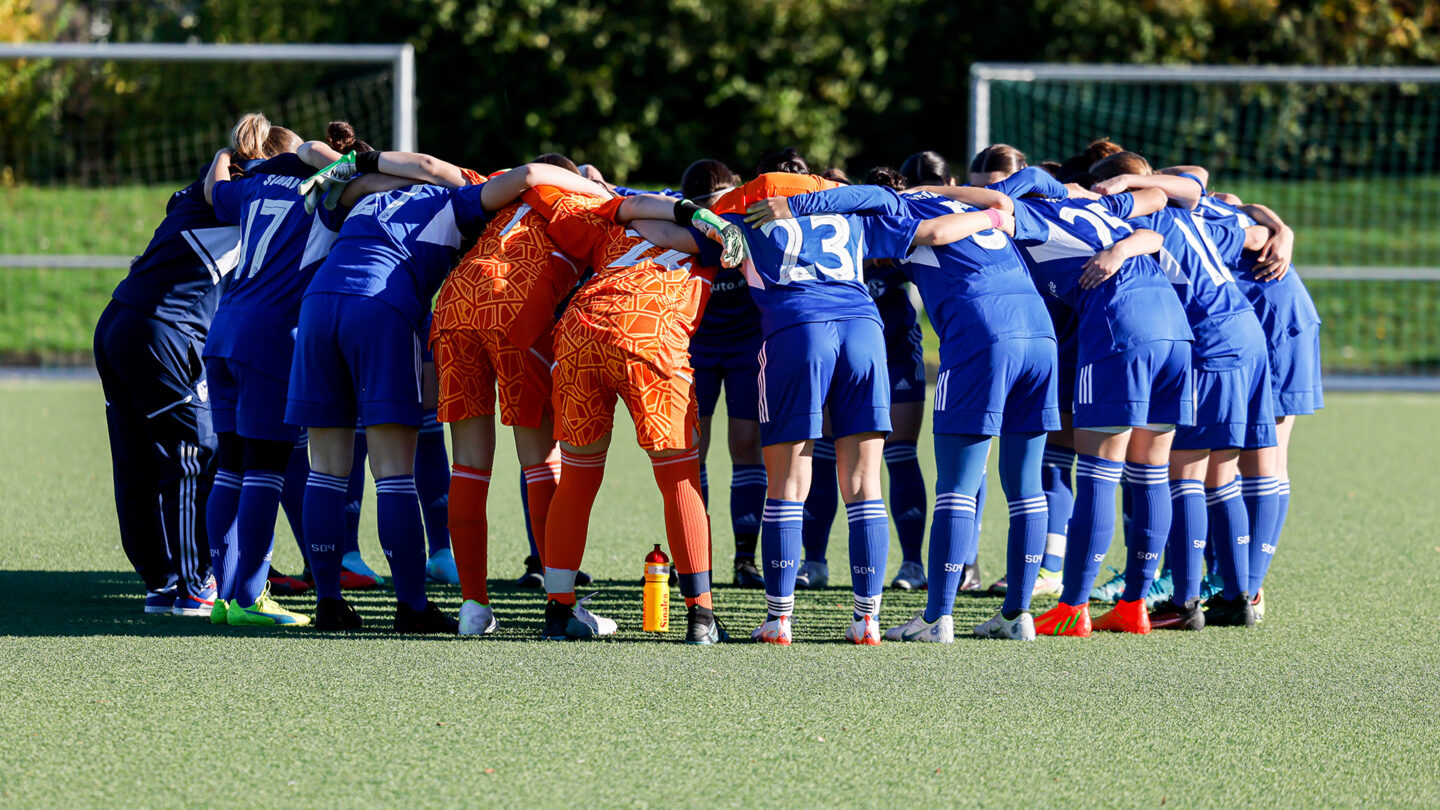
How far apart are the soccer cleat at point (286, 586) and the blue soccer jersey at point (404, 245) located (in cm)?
170

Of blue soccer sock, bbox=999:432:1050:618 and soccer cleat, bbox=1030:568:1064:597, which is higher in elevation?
blue soccer sock, bbox=999:432:1050:618

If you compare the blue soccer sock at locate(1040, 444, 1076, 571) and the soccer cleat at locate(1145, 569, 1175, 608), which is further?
the blue soccer sock at locate(1040, 444, 1076, 571)

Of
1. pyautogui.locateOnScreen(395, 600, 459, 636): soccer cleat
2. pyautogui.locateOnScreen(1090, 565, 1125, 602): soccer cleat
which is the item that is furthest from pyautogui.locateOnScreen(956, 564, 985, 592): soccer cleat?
pyautogui.locateOnScreen(395, 600, 459, 636): soccer cleat

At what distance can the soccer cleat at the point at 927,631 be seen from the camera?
16.7 feet

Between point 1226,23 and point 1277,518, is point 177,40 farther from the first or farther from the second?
point 1277,518

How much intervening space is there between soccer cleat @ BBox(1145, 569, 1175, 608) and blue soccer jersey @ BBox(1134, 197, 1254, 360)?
43.5 inches

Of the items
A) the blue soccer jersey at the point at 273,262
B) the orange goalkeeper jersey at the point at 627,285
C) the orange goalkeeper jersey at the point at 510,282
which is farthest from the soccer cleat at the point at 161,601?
the orange goalkeeper jersey at the point at 627,285

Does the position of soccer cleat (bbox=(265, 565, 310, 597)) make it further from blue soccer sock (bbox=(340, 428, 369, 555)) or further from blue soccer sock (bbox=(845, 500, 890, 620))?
blue soccer sock (bbox=(845, 500, 890, 620))

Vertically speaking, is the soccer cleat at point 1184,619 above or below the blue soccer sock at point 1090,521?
below

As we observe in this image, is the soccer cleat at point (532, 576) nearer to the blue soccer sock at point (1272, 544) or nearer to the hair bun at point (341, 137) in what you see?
the hair bun at point (341, 137)

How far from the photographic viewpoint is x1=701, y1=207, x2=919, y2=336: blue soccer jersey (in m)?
4.89

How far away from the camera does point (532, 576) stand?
633 cm

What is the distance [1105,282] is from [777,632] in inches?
72.7

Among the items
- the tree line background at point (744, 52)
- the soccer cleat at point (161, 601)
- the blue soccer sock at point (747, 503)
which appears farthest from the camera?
the tree line background at point (744, 52)
